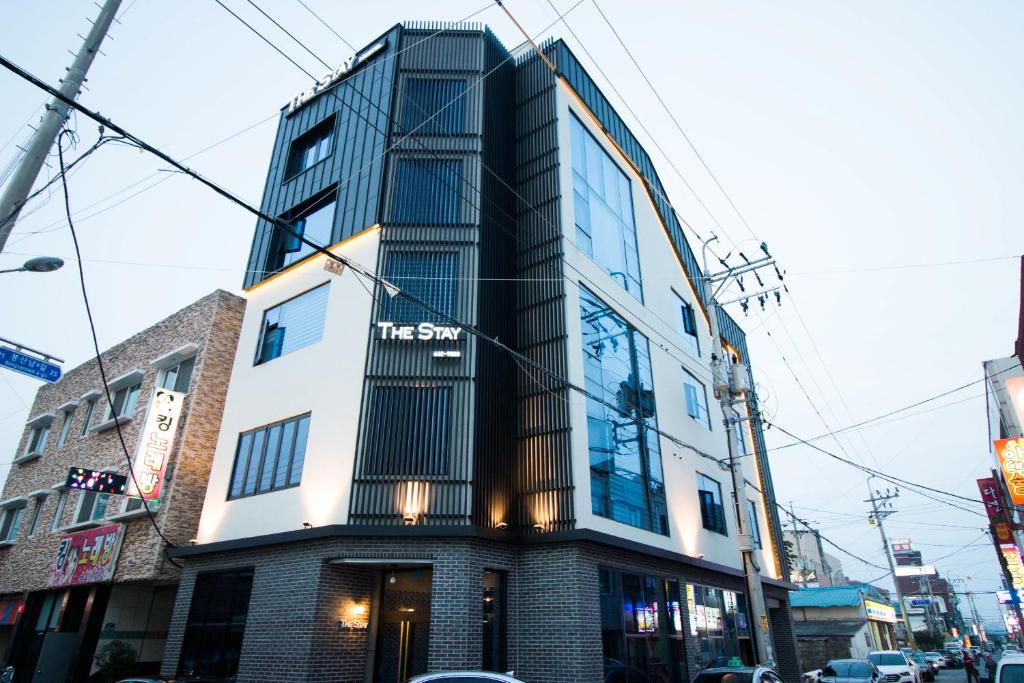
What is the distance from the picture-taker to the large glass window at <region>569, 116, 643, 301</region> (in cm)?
1962

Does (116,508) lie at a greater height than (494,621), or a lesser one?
greater

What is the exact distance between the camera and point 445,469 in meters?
14.5

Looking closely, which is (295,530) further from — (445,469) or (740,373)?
(740,373)

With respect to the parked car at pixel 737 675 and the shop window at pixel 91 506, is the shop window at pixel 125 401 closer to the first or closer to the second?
the shop window at pixel 91 506

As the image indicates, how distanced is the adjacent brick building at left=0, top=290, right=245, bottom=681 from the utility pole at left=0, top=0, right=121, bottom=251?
11573 mm

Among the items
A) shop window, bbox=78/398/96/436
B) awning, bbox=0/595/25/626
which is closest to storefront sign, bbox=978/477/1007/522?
shop window, bbox=78/398/96/436

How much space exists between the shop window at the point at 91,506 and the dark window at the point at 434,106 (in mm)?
15924

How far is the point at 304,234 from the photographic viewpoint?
20297mm

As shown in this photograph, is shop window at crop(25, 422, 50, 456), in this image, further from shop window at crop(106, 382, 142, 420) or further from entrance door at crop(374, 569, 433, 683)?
entrance door at crop(374, 569, 433, 683)

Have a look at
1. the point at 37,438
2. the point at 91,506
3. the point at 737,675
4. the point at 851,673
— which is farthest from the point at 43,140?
the point at 37,438

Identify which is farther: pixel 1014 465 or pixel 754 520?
pixel 754 520

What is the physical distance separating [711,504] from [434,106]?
16543 mm

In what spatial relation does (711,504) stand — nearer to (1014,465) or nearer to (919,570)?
(1014,465)

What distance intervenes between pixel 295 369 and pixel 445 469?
19.0 feet
